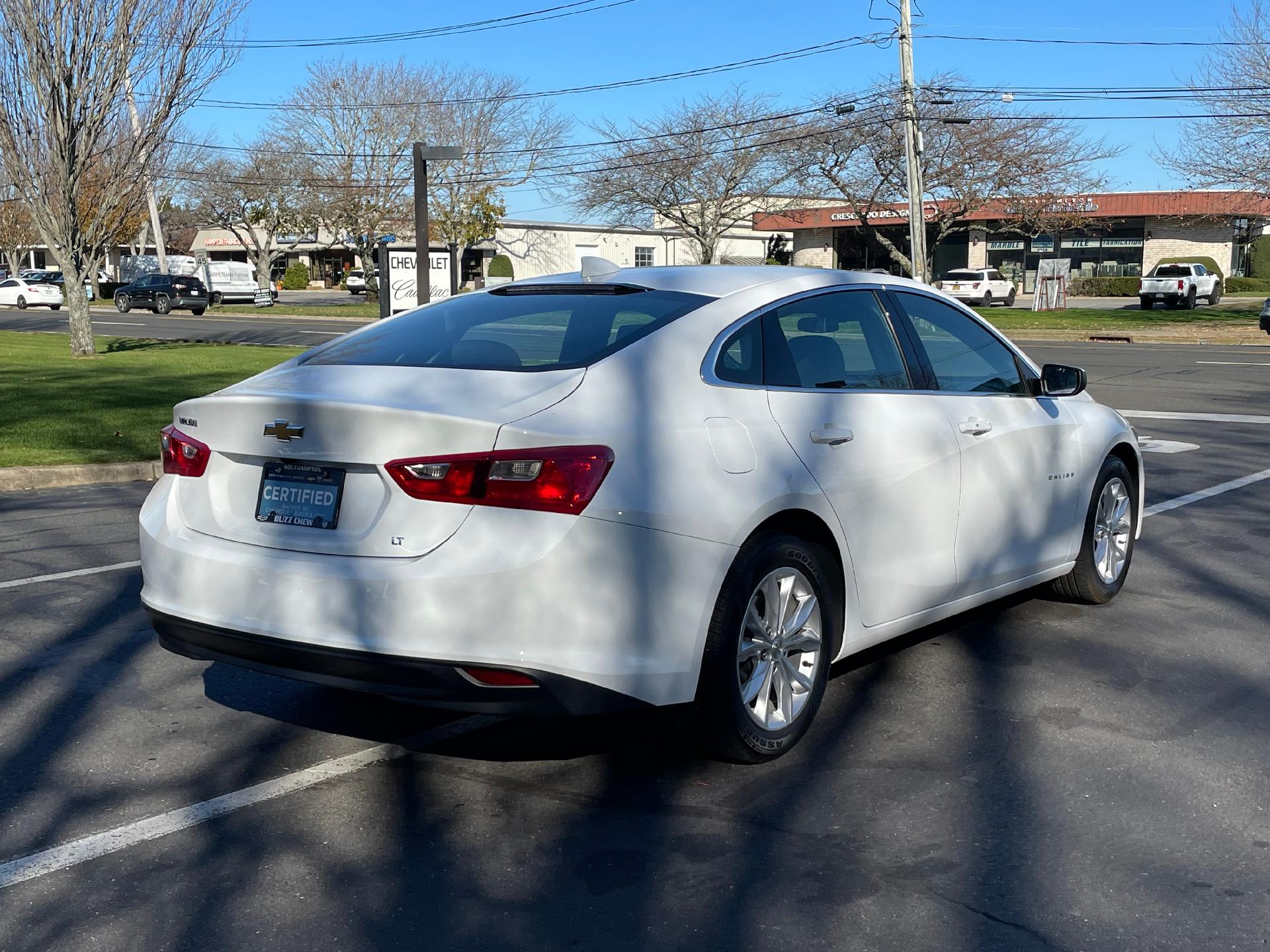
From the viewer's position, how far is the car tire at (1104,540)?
628 centimetres

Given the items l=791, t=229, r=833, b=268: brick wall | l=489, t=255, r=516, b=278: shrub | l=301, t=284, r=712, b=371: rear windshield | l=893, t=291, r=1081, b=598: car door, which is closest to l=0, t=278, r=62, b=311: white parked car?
l=489, t=255, r=516, b=278: shrub

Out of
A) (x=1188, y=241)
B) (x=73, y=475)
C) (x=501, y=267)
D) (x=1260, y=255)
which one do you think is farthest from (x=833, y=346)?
(x=1260, y=255)

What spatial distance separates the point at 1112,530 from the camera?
6.53 meters

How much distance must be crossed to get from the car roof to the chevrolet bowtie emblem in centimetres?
136

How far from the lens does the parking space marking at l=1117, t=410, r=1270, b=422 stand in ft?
47.2

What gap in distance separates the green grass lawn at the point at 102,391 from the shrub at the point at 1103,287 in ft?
148

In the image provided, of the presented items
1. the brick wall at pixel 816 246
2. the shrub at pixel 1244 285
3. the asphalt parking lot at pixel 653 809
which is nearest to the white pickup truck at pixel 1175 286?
the shrub at pixel 1244 285

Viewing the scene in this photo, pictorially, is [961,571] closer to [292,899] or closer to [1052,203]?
[292,899]

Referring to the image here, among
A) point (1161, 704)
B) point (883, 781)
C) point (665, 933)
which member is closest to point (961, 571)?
point (1161, 704)

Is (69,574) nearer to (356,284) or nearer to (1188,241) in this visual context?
(1188,241)

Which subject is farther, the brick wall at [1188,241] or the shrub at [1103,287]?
the shrub at [1103,287]

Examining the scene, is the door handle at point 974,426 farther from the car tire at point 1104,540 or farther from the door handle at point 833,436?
the car tire at point 1104,540

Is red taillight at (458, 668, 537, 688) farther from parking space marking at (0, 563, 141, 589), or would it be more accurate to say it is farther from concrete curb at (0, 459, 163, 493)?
concrete curb at (0, 459, 163, 493)

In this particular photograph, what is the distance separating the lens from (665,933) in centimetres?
328
